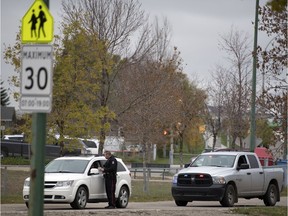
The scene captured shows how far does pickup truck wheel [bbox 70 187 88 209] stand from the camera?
2141cm

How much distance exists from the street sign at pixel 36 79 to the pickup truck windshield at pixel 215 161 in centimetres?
1571

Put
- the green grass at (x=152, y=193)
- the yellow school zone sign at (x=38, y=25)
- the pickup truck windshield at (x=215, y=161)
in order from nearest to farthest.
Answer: the yellow school zone sign at (x=38, y=25) → the pickup truck windshield at (x=215, y=161) → the green grass at (x=152, y=193)

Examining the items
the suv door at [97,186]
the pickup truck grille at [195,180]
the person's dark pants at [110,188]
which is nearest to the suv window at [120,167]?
the suv door at [97,186]

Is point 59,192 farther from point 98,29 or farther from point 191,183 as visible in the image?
point 98,29

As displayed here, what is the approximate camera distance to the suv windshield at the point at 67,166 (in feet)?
73.2

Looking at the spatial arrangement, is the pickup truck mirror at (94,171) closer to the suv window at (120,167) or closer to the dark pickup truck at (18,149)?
the suv window at (120,167)

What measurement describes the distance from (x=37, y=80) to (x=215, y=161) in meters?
16.0

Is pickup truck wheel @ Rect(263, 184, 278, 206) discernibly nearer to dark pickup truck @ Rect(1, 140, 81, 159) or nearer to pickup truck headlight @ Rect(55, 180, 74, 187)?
pickup truck headlight @ Rect(55, 180, 74, 187)

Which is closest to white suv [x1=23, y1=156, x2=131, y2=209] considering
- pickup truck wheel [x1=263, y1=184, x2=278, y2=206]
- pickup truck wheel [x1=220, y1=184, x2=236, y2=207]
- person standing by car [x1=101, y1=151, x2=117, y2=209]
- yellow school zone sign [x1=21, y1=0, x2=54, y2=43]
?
person standing by car [x1=101, y1=151, x2=117, y2=209]

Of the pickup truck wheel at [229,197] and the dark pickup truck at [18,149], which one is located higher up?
the dark pickup truck at [18,149]

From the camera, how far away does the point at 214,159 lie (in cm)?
2505

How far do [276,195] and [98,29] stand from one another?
12.4 meters

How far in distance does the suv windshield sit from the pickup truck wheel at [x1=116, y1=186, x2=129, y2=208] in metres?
1.56

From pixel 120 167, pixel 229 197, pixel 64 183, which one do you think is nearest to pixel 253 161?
pixel 229 197
